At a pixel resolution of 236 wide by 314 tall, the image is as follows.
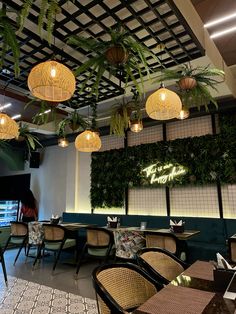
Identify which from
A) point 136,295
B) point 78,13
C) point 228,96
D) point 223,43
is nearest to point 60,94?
point 78,13

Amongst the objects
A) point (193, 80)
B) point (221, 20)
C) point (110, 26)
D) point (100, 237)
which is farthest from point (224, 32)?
point (100, 237)

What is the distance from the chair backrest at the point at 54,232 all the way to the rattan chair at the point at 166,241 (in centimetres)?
204

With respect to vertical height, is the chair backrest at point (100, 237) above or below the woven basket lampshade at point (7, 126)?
below

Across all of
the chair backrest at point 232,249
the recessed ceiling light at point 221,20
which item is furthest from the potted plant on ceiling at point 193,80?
the chair backrest at point 232,249

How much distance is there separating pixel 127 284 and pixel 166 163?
4495mm

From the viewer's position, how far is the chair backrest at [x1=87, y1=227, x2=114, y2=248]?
4.66m

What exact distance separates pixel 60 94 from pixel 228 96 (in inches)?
160

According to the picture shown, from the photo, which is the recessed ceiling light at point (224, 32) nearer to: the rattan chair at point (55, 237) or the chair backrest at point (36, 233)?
the rattan chair at point (55, 237)

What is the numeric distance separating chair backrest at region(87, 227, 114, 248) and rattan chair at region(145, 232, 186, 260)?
2.77 ft

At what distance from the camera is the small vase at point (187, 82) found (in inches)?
128

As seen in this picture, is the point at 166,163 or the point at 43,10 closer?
the point at 43,10

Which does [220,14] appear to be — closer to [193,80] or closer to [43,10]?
[193,80]

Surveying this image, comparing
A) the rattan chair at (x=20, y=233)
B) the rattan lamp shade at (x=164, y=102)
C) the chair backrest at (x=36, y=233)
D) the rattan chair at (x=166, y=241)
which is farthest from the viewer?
the rattan chair at (x=20, y=233)

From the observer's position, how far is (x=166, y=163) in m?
6.15
